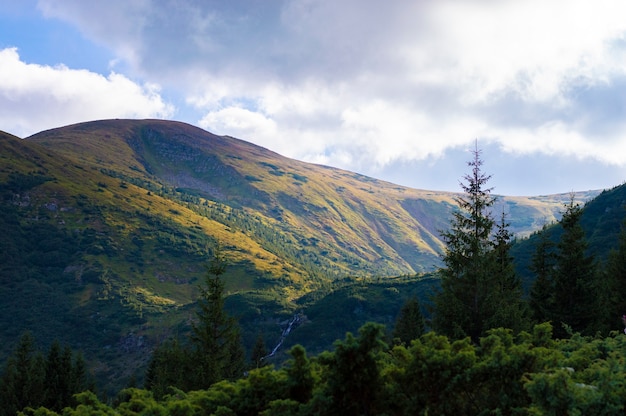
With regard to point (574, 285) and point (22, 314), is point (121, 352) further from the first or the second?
point (574, 285)

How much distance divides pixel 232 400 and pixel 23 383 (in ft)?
156

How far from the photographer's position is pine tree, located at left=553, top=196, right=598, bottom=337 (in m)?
35.3

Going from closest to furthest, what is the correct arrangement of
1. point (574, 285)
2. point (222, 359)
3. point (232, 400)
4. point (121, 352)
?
point (232, 400) < point (574, 285) < point (222, 359) < point (121, 352)

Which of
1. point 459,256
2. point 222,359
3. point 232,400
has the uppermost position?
point 459,256

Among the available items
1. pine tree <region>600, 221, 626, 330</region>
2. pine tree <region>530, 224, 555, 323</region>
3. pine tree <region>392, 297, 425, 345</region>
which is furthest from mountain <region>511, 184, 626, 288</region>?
pine tree <region>600, 221, 626, 330</region>

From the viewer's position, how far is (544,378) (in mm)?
11109

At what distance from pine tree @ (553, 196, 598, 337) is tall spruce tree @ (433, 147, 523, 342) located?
343 inches

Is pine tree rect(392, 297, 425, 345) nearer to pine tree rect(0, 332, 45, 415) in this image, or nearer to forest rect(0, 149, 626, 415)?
forest rect(0, 149, 626, 415)

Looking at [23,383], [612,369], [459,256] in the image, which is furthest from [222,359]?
[612,369]

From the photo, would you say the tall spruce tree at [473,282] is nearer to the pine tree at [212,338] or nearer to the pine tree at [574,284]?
the pine tree at [574,284]

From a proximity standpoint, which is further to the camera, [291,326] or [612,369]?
[291,326]

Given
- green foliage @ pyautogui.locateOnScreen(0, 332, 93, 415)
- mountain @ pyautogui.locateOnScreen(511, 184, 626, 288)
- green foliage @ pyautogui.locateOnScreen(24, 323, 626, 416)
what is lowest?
green foliage @ pyautogui.locateOnScreen(0, 332, 93, 415)

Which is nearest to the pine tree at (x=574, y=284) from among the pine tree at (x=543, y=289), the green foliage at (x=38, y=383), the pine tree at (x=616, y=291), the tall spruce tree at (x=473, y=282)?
the pine tree at (x=543, y=289)

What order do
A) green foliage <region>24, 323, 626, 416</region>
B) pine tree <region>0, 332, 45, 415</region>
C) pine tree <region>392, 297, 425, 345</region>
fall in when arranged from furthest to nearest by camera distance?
pine tree <region>392, 297, 425, 345</region>, pine tree <region>0, 332, 45, 415</region>, green foliage <region>24, 323, 626, 416</region>
